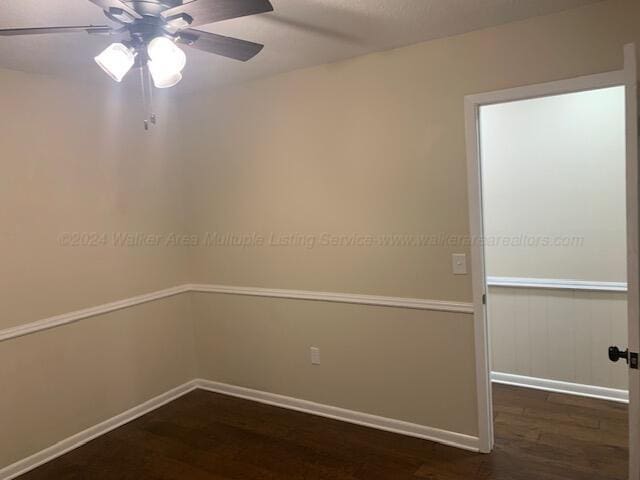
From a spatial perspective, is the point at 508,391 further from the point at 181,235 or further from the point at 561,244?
the point at 181,235

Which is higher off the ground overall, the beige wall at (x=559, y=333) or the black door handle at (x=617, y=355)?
the black door handle at (x=617, y=355)

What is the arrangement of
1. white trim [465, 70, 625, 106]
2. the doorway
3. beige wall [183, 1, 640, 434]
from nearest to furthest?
white trim [465, 70, 625, 106]
beige wall [183, 1, 640, 434]
the doorway

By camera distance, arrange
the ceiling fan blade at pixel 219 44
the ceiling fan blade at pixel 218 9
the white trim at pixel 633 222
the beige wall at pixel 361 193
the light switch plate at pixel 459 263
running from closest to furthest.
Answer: the ceiling fan blade at pixel 218 9, the white trim at pixel 633 222, the ceiling fan blade at pixel 219 44, the beige wall at pixel 361 193, the light switch plate at pixel 459 263

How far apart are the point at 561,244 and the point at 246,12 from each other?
2859 mm

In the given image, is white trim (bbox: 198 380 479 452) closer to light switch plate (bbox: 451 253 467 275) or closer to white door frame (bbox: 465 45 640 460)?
white door frame (bbox: 465 45 640 460)

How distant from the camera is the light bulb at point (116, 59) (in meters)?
1.66

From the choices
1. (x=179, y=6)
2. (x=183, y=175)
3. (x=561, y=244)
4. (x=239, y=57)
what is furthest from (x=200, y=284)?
(x=561, y=244)

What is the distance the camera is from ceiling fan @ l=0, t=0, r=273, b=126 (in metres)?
1.51

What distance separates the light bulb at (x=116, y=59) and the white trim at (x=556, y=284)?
119 inches

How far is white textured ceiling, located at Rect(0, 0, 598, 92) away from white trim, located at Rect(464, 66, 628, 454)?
0.37 meters

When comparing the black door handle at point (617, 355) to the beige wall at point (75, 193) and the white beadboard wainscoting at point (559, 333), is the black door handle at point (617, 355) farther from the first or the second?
the beige wall at point (75, 193)

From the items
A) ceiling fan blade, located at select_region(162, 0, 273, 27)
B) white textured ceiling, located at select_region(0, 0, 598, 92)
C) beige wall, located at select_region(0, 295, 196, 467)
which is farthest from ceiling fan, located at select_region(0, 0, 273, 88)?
beige wall, located at select_region(0, 295, 196, 467)

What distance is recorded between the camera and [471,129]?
2.51 m

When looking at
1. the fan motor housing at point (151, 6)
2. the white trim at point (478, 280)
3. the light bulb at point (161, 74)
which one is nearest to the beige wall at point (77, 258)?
the light bulb at point (161, 74)
